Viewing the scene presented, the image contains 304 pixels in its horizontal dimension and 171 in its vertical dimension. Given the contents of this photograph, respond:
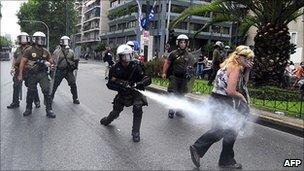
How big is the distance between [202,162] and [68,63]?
22.6 feet

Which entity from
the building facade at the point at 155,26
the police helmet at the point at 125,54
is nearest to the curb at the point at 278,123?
the police helmet at the point at 125,54

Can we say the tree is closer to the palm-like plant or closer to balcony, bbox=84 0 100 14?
balcony, bbox=84 0 100 14

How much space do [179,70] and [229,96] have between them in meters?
4.74

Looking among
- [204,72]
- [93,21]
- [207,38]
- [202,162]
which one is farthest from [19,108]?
[93,21]

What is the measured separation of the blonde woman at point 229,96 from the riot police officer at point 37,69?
4965 millimetres

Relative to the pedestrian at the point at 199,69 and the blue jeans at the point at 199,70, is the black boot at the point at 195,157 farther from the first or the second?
the blue jeans at the point at 199,70

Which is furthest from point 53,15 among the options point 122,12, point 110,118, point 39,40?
point 110,118

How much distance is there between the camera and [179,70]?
11.0 meters

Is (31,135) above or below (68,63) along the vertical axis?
below

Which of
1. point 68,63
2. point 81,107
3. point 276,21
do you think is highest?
point 276,21

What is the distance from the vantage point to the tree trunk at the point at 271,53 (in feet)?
49.9

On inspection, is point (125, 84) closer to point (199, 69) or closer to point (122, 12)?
point (199, 69)

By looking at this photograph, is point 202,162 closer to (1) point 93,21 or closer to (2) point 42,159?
(2) point 42,159

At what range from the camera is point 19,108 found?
Result: 11.8m
